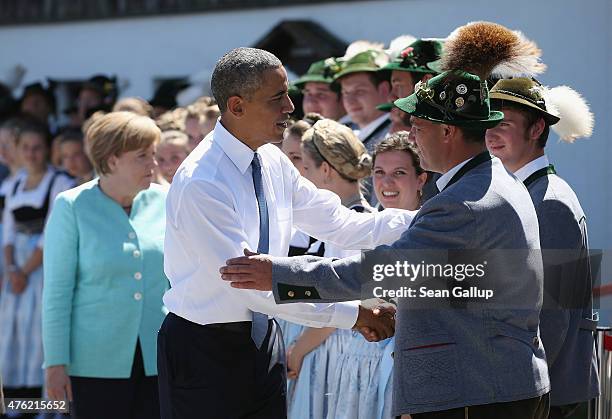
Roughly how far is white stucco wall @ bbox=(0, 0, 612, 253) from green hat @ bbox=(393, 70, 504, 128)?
455 centimetres

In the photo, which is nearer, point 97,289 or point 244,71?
point 244,71

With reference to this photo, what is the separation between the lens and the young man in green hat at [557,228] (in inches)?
176

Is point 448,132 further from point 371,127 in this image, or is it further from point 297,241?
point 371,127

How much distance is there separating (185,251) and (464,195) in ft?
3.71

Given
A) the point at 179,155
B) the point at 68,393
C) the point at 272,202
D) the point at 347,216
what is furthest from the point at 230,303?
the point at 179,155

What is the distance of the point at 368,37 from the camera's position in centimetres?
1138

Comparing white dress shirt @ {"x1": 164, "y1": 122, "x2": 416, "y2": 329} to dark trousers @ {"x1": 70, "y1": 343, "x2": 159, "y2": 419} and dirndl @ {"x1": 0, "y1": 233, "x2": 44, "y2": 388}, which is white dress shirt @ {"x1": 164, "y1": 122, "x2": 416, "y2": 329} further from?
dirndl @ {"x1": 0, "y1": 233, "x2": 44, "y2": 388}

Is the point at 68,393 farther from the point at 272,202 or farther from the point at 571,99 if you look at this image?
the point at 571,99

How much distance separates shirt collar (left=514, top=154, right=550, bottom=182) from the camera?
4.71 meters

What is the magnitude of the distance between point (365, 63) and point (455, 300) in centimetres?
384

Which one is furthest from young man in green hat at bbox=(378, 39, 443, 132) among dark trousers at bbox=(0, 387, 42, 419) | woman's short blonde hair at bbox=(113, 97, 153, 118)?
dark trousers at bbox=(0, 387, 42, 419)

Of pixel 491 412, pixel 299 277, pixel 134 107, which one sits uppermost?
pixel 134 107

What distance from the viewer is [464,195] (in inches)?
144

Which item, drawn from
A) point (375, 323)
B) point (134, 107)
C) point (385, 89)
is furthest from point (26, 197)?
point (375, 323)
